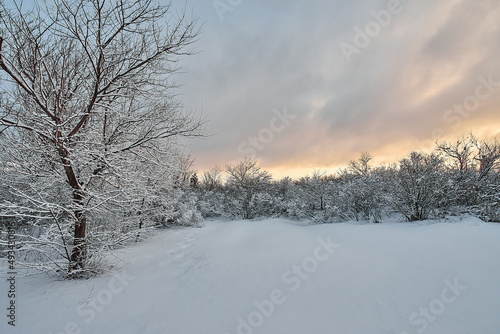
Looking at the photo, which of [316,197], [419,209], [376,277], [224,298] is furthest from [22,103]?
[316,197]

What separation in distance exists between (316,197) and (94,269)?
1823 cm

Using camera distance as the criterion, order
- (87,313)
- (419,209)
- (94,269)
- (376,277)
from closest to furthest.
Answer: (87,313) < (376,277) < (94,269) < (419,209)

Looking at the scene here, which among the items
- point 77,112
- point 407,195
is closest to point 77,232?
point 77,112

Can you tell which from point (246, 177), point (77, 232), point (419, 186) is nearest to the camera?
point (77, 232)

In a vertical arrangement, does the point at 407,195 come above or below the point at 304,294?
above

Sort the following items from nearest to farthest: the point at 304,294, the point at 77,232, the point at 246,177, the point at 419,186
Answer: the point at 304,294
the point at 77,232
the point at 419,186
the point at 246,177

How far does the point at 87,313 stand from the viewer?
394 cm

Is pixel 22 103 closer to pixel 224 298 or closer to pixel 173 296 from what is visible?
pixel 173 296

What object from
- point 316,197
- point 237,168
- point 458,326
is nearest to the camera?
point 458,326

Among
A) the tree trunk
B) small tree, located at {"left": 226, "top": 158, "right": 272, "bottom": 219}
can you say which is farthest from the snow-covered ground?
small tree, located at {"left": 226, "top": 158, "right": 272, "bottom": 219}

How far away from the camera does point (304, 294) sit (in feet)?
13.6

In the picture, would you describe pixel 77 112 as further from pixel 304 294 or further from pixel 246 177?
pixel 246 177

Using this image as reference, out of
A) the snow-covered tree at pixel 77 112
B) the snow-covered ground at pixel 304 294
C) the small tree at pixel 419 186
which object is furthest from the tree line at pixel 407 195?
the snow-covered tree at pixel 77 112

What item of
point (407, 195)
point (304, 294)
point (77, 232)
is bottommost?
point (304, 294)
